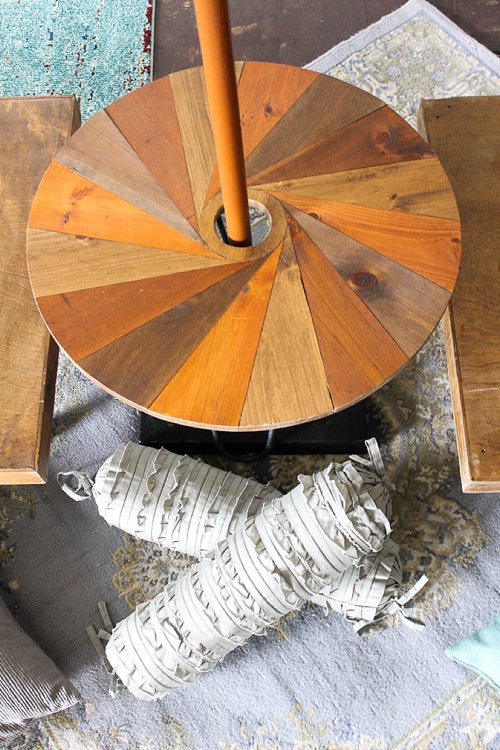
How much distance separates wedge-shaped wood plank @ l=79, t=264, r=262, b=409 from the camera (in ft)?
2.74

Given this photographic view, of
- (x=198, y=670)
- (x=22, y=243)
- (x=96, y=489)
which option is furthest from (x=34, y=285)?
(x=198, y=670)

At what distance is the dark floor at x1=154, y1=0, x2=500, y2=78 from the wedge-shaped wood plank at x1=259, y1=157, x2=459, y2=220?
88 centimetres

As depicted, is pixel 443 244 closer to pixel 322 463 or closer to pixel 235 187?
pixel 235 187

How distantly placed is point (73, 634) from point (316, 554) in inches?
19.8

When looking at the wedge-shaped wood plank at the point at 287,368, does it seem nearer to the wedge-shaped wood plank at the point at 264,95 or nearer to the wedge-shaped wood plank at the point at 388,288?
the wedge-shaped wood plank at the point at 388,288

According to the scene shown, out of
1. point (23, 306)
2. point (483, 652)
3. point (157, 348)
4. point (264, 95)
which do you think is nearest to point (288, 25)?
point (264, 95)

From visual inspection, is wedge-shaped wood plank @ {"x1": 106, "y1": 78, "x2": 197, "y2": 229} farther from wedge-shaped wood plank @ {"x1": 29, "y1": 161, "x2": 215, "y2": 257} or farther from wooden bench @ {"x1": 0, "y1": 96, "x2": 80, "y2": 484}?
wooden bench @ {"x1": 0, "y1": 96, "x2": 80, "y2": 484}

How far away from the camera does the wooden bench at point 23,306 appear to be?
0.95 m

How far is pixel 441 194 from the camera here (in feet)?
3.09

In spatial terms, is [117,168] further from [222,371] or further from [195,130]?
[222,371]

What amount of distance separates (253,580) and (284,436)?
31cm

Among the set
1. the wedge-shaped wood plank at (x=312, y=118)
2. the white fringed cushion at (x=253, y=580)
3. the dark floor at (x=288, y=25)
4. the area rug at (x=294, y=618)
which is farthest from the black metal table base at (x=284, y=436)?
the dark floor at (x=288, y=25)

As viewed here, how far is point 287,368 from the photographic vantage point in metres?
0.84

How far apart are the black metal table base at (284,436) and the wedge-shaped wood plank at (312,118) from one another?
492mm
